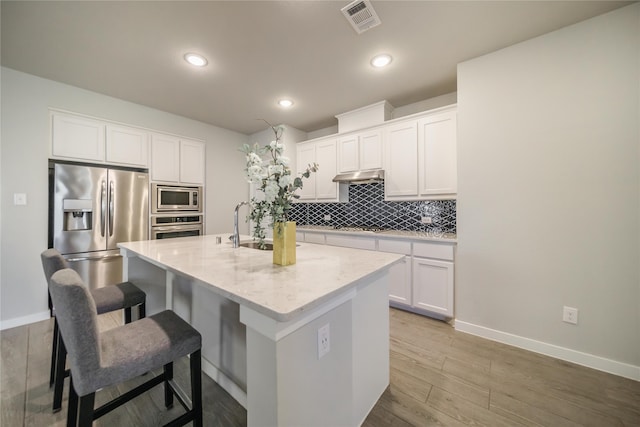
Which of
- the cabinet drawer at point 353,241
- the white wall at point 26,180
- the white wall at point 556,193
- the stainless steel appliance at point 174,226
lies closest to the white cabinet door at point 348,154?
the cabinet drawer at point 353,241

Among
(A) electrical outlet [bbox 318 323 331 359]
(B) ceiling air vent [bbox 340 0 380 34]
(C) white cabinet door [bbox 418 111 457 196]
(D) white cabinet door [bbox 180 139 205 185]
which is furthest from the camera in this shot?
(D) white cabinet door [bbox 180 139 205 185]

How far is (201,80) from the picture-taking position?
2.65 m

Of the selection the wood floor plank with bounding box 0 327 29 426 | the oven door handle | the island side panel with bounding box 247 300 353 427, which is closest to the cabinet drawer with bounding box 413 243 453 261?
the island side panel with bounding box 247 300 353 427

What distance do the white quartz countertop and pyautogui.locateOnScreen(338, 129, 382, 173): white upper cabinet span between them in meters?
1.83

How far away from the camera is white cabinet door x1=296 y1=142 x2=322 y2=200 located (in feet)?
13.1

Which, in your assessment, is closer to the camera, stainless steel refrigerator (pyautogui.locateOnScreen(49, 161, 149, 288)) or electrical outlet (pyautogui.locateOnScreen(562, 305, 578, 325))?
electrical outlet (pyautogui.locateOnScreen(562, 305, 578, 325))

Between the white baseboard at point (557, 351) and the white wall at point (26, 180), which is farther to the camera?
the white wall at point (26, 180)

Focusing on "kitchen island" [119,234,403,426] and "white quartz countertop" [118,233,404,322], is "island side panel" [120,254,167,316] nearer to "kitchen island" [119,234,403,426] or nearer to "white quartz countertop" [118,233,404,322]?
"kitchen island" [119,234,403,426]

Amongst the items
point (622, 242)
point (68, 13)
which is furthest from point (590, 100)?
point (68, 13)

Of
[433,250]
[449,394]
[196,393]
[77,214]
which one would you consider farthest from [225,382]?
[77,214]

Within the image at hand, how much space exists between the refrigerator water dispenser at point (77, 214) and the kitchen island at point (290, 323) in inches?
52.7

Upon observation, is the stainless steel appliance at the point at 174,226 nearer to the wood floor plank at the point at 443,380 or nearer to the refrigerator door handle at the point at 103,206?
the refrigerator door handle at the point at 103,206

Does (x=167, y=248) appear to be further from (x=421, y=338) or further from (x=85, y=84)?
(x=85, y=84)

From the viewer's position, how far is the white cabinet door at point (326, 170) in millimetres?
3730
